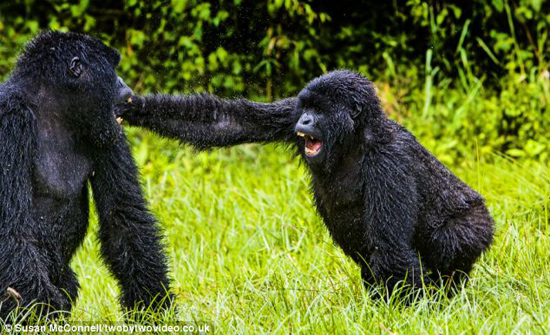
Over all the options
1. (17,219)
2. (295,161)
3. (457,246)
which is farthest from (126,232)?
(295,161)

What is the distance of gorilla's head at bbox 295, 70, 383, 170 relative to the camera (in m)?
4.47

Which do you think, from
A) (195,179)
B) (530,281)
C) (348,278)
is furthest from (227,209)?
(530,281)

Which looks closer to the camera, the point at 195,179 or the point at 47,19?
the point at 195,179

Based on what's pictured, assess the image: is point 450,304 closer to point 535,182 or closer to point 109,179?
point 109,179

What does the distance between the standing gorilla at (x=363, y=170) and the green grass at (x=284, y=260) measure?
0.19m

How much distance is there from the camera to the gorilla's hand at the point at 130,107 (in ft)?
14.8

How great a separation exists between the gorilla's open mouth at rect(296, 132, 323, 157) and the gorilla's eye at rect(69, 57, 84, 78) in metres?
1.23

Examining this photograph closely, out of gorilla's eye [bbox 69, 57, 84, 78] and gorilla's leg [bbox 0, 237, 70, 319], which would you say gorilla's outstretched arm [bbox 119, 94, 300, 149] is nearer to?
gorilla's eye [bbox 69, 57, 84, 78]

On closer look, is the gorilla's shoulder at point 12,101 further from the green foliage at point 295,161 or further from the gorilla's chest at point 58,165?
the green foliage at point 295,161

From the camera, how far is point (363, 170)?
452cm

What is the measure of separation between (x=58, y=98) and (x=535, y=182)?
368cm

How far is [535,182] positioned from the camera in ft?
20.3

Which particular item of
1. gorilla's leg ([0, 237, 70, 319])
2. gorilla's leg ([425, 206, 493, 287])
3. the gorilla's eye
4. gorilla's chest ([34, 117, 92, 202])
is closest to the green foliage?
gorilla's leg ([425, 206, 493, 287])

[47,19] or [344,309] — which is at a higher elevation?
[47,19]
